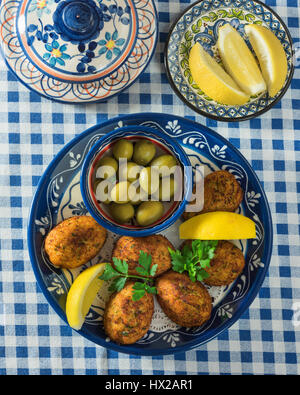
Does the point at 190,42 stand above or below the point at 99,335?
above

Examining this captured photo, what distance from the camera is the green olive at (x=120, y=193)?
82 centimetres

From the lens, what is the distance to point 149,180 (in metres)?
0.83

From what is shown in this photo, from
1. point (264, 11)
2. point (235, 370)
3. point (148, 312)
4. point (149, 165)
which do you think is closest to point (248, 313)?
point (235, 370)

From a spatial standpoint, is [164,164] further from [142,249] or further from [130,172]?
[142,249]

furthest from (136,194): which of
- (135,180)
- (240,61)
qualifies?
(240,61)

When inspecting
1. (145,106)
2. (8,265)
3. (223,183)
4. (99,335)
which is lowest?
(99,335)

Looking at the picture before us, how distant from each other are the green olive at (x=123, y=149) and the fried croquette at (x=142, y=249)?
0.16m

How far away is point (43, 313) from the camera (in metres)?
0.94

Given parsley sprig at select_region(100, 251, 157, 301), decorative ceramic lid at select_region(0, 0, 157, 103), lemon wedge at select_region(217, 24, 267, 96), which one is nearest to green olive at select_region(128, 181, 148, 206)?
parsley sprig at select_region(100, 251, 157, 301)

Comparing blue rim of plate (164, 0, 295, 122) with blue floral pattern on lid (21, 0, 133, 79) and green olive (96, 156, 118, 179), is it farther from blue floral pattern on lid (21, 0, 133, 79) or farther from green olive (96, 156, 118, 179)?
green olive (96, 156, 118, 179)

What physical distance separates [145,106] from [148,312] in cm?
43

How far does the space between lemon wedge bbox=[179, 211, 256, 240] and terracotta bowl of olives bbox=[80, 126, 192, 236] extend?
0.06m

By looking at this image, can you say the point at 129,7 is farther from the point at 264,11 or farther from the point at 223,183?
the point at 223,183
